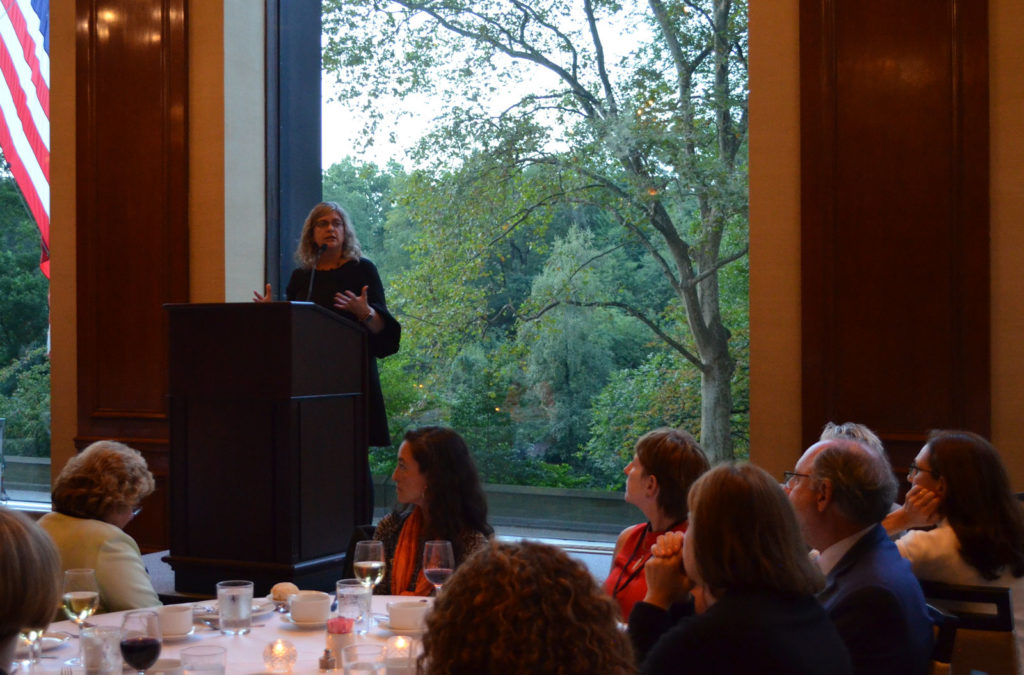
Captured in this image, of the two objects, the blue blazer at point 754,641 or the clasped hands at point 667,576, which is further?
the clasped hands at point 667,576

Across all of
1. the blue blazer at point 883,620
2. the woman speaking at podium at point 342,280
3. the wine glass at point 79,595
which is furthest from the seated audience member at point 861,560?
the woman speaking at podium at point 342,280

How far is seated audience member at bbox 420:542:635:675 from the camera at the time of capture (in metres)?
1.25

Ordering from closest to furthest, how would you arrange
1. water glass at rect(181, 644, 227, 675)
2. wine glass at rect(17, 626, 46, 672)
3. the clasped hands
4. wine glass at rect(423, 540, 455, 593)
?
water glass at rect(181, 644, 227, 675)
wine glass at rect(17, 626, 46, 672)
the clasped hands
wine glass at rect(423, 540, 455, 593)

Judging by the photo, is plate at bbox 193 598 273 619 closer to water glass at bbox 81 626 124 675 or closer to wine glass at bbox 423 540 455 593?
wine glass at bbox 423 540 455 593

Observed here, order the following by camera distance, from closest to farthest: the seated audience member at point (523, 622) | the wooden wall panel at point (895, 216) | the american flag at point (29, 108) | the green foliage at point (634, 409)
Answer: the seated audience member at point (523, 622), the wooden wall panel at point (895, 216), the green foliage at point (634, 409), the american flag at point (29, 108)

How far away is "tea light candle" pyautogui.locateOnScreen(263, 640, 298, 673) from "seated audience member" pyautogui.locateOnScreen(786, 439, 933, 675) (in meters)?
1.08

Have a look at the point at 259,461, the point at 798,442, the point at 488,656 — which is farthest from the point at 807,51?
the point at 488,656

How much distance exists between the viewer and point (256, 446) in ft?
13.5

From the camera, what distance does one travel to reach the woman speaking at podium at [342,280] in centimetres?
467

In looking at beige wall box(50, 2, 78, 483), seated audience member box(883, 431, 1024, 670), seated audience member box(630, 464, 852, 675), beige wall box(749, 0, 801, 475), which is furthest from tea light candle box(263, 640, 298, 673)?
beige wall box(50, 2, 78, 483)

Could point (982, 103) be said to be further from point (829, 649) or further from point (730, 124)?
point (829, 649)

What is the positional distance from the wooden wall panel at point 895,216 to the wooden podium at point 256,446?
2076 millimetres

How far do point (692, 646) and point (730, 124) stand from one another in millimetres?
3936

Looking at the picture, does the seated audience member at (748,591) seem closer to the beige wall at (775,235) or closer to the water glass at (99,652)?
the water glass at (99,652)
